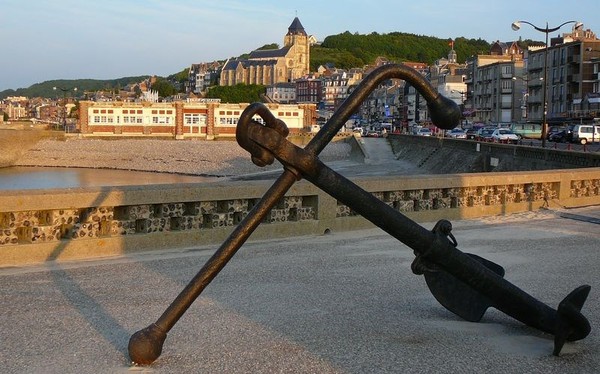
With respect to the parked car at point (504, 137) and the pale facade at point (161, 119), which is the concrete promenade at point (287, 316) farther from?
the pale facade at point (161, 119)

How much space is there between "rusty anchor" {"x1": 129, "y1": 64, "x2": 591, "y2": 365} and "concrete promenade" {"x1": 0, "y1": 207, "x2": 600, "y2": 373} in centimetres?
25

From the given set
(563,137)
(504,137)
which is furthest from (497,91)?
(563,137)

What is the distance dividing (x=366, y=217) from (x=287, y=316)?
177cm

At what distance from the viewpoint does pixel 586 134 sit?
5328 cm

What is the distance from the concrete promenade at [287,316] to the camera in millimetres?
5441

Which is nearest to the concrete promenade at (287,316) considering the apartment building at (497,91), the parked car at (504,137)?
the parked car at (504,137)

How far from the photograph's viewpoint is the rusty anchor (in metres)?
4.88

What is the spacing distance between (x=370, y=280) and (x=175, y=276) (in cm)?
220

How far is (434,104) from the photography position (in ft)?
17.2

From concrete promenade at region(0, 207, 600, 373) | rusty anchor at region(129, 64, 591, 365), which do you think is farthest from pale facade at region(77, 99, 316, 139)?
rusty anchor at region(129, 64, 591, 365)

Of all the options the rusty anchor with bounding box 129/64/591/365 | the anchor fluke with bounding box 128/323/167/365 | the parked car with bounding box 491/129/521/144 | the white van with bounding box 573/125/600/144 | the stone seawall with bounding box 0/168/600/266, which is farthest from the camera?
the parked car with bounding box 491/129/521/144

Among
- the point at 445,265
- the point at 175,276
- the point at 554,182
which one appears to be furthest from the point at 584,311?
the point at 554,182

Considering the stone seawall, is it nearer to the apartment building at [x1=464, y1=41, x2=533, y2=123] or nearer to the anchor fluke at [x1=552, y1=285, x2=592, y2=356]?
the anchor fluke at [x1=552, y1=285, x2=592, y2=356]

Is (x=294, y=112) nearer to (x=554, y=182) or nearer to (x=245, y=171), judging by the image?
(x=245, y=171)
